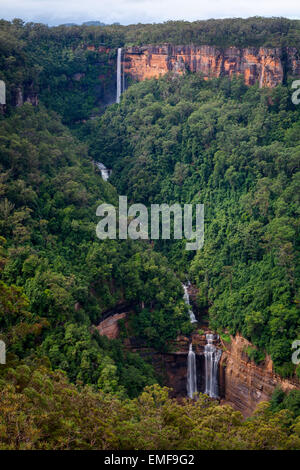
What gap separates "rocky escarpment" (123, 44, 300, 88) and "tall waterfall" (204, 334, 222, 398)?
1900 centimetres

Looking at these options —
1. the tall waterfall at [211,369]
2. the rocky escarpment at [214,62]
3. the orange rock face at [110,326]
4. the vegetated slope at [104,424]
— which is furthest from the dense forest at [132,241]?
the tall waterfall at [211,369]

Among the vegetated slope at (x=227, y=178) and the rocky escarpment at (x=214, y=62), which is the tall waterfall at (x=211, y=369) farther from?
the rocky escarpment at (x=214, y=62)

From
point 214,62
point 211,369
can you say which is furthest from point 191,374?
point 214,62

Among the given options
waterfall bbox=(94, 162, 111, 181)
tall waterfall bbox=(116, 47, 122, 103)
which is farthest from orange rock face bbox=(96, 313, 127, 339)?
tall waterfall bbox=(116, 47, 122, 103)

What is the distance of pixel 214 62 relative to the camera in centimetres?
4334

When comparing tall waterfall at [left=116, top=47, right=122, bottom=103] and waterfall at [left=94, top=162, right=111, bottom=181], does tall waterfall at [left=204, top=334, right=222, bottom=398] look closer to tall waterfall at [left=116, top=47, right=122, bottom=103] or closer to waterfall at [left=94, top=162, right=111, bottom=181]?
waterfall at [left=94, top=162, right=111, bottom=181]

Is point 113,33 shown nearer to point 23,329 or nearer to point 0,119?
point 0,119

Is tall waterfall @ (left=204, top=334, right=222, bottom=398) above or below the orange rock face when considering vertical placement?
below

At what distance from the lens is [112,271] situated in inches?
1163

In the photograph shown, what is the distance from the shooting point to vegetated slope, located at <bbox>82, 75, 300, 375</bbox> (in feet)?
95.1

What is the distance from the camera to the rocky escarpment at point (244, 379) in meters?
27.3

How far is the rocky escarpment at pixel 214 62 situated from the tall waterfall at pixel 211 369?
19.0m

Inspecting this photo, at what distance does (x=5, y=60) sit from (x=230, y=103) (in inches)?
628

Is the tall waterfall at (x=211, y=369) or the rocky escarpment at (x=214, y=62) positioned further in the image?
the rocky escarpment at (x=214, y=62)
